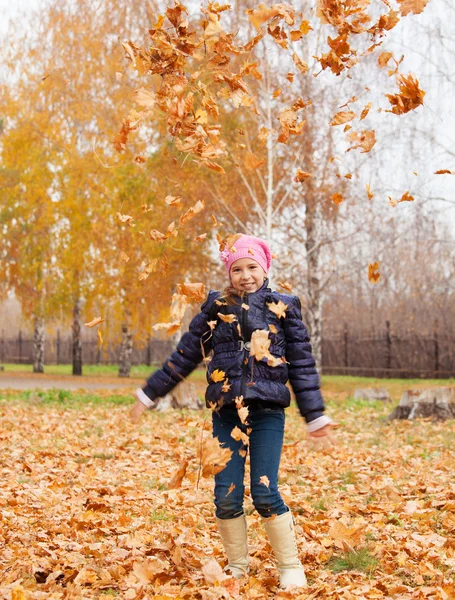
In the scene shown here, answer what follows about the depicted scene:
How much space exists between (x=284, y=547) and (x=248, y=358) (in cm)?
96

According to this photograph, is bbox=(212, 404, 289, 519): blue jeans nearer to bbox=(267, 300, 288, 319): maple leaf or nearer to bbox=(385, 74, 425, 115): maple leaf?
bbox=(267, 300, 288, 319): maple leaf

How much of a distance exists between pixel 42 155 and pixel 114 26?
4.56m

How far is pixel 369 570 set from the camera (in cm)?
375

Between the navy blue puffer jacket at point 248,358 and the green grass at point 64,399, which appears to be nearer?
the navy blue puffer jacket at point 248,358

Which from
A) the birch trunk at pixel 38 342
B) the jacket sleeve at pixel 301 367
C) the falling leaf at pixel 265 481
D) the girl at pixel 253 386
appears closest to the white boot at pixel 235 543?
the girl at pixel 253 386

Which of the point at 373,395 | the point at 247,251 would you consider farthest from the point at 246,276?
the point at 373,395

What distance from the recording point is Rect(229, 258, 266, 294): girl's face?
145 inches

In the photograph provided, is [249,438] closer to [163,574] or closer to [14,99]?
[163,574]

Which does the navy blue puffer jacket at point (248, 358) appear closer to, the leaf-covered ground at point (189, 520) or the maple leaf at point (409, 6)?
the leaf-covered ground at point (189, 520)

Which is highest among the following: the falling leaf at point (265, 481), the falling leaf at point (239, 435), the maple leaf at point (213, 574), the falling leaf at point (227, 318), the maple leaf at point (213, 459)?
the falling leaf at point (227, 318)

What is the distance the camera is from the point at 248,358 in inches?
138

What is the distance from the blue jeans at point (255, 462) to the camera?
349 centimetres

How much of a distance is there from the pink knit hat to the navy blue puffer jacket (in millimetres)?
151

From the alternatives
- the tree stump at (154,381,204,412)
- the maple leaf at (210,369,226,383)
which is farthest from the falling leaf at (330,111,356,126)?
the tree stump at (154,381,204,412)
